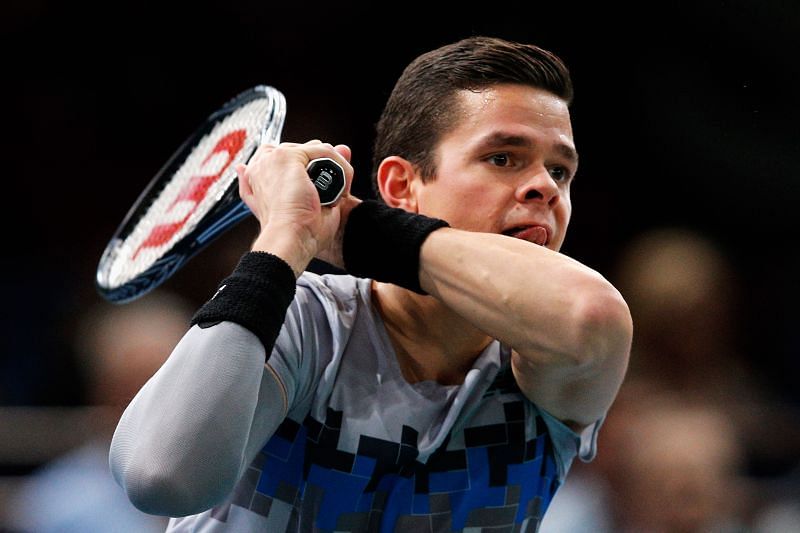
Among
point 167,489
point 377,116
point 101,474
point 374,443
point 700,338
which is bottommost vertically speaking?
point 700,338

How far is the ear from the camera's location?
6.89 ft

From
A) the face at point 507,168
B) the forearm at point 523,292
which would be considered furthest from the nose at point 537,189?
the forearm at point 523,292

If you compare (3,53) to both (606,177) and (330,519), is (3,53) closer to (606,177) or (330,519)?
(606,177)

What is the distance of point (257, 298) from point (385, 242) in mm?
274

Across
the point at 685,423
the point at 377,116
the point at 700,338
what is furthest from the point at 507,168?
the point at 377,116

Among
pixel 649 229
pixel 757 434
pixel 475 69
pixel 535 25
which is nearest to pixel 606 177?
pixel 649 229

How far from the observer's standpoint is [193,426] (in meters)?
1.45

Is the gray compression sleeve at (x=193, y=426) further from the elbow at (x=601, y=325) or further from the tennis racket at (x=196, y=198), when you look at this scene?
the elbow at (x=601, y=325)

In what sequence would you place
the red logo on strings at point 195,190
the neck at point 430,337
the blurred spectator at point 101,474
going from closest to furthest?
the neck at point 430,337 → the red logo on strings at point 195,190 → the blurred spectator at point 101,474

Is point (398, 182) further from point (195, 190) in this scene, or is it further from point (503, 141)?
point (195, 190)

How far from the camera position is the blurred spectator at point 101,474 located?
11.2 ft

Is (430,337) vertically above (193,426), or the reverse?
(193,426)

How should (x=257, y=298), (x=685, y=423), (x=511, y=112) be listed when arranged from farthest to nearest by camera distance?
(x=685, y=423) < (x=511, y=112) < (x=257, y=298)

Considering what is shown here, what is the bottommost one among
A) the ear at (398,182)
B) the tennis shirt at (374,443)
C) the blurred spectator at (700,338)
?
the blurred spectator at (700,338)
